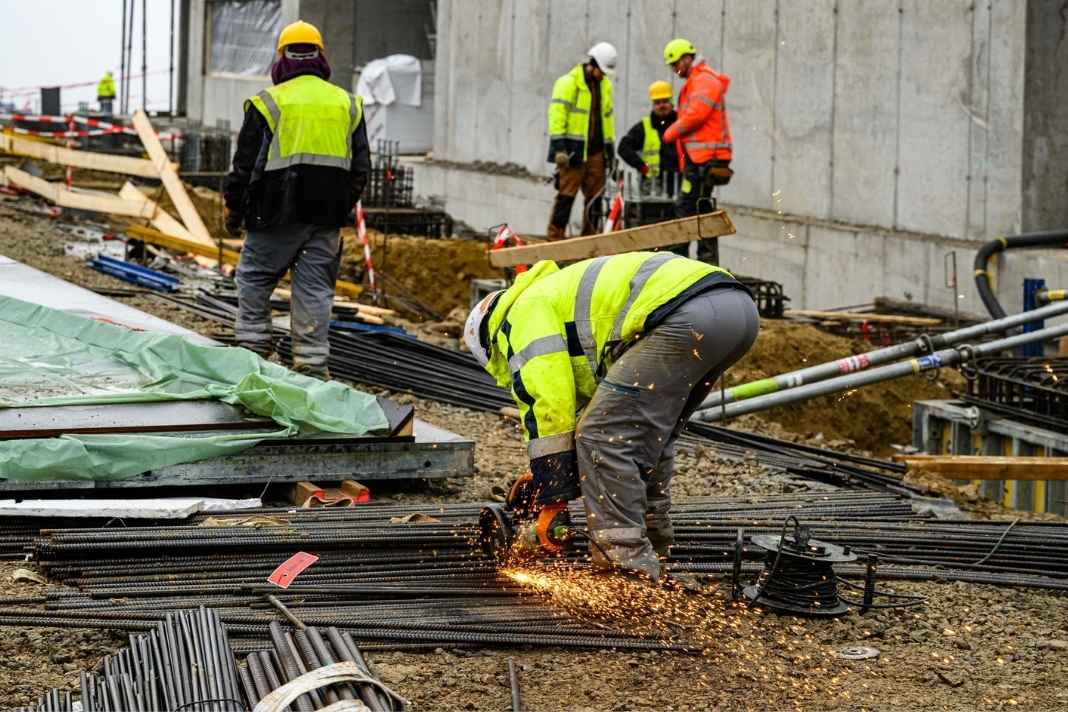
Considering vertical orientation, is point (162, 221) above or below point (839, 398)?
above

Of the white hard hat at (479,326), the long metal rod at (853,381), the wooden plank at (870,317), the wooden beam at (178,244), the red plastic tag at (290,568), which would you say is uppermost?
the wooden beam at (178,244)

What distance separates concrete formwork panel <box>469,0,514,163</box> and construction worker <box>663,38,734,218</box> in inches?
364

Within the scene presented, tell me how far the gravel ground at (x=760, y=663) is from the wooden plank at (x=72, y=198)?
11958 mm

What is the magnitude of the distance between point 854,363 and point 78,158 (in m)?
11.6

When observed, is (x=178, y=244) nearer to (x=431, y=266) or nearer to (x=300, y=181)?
(x=431, y=266)

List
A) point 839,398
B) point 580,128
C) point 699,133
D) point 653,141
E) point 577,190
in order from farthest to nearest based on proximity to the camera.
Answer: point 653,141 → point 577,190 → point 580,128 → point 699,133 → point 839,398

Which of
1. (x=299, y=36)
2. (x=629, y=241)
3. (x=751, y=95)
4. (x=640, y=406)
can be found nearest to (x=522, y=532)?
(x=640, y=406)

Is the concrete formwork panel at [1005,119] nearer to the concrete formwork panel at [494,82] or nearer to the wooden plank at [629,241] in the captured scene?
the wooden plank at [629,241]

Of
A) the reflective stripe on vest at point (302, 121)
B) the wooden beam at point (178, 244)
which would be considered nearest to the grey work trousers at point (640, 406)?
the reflective stripe on vest at point (302, 121)

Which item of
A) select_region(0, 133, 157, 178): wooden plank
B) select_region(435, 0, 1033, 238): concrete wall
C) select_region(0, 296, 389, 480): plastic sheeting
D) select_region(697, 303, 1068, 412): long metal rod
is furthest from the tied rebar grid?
select_region(0, 133, 157, 178): wooden plank

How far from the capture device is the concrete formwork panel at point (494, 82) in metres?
22.8

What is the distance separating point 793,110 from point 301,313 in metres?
8.81

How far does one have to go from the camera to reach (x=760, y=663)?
16.8ft

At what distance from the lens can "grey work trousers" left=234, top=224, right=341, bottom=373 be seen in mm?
8930
